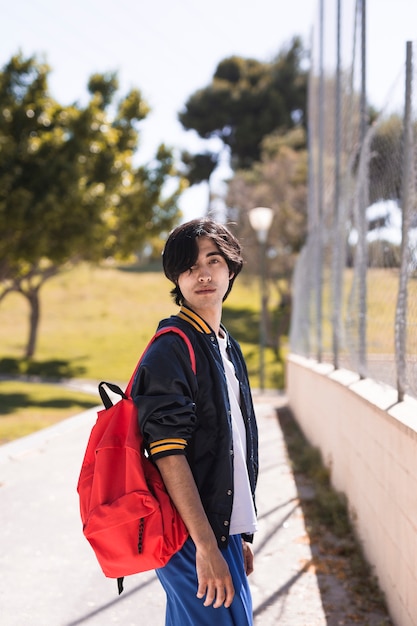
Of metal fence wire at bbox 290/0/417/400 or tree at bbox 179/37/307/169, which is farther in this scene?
tree at bbox 179/37/307/169

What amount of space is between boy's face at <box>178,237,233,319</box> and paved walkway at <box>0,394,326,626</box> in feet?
6.84

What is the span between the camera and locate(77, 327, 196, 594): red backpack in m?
2.13

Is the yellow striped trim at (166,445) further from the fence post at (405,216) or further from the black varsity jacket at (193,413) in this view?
the fence post at (405,216)

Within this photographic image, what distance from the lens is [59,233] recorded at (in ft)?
59.0

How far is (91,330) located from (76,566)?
29.9 m

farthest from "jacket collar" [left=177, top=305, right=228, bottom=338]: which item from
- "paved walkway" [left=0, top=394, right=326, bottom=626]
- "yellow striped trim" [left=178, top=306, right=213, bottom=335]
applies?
"paved walkway" [left=0, top=394, right=326, bottom=626]

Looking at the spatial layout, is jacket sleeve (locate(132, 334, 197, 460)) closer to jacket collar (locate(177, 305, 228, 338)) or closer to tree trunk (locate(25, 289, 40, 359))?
jacket collar (locate(177, 305, 228, 338))

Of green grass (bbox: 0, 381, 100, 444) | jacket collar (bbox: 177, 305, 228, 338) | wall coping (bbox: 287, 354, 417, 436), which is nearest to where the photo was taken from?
jacket collar (bbox: 177, 305, 228, 338)

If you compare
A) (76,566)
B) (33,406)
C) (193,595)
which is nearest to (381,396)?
(76,566)

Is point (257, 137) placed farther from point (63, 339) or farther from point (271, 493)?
point (271, 493)

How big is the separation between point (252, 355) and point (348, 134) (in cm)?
2261

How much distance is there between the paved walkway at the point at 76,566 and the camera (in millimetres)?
4066

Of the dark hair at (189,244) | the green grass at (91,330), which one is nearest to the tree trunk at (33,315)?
the green grass at (91,330)

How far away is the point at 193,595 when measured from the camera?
2.22m
